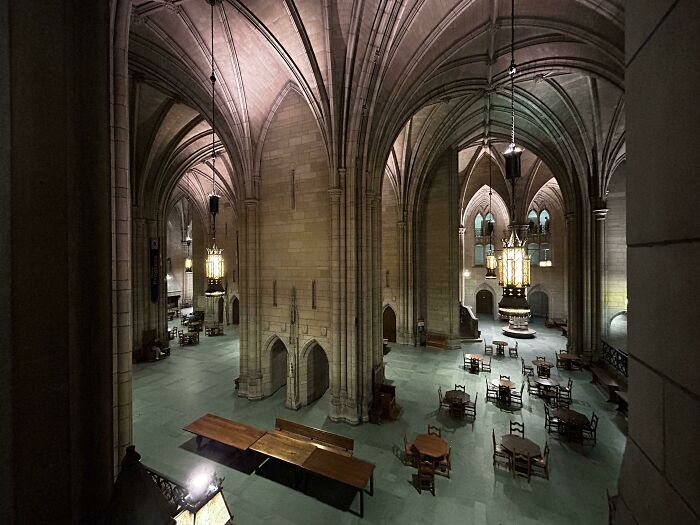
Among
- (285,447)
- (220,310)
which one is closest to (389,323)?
A: (285,447)

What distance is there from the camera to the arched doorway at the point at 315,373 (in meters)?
10.1

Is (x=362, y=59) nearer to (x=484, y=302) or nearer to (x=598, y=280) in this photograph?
(x=598, y=280)

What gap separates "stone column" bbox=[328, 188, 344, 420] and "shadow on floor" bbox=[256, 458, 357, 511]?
7.98 feet

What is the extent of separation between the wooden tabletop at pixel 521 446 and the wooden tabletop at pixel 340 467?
11.5ft

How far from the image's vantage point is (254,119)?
10.4 m

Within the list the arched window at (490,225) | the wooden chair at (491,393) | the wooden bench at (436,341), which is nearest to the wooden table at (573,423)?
the wooden chair at (491,393)

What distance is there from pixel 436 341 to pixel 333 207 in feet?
38.8

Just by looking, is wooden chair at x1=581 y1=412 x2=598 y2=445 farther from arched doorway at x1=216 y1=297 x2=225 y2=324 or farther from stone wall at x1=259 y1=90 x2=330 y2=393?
arched doorway at x1=216 y1=297 x2=225 y2=324

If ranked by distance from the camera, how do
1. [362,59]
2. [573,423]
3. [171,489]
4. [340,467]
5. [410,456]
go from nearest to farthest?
[171,489] → [340,467] → [410,456] → [573,423] → [362,59]

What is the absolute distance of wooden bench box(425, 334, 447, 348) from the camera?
54.9ft

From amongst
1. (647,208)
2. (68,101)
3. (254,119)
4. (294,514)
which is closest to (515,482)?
(294,514)

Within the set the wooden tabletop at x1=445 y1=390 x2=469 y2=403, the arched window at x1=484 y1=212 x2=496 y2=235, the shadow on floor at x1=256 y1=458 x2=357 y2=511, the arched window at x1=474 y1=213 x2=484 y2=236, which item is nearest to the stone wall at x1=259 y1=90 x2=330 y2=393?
the shadow on floor at x1=256 y1=458 x2=357 y2=511

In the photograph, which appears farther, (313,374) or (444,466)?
(313,374)

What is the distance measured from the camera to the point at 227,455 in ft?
24.0
